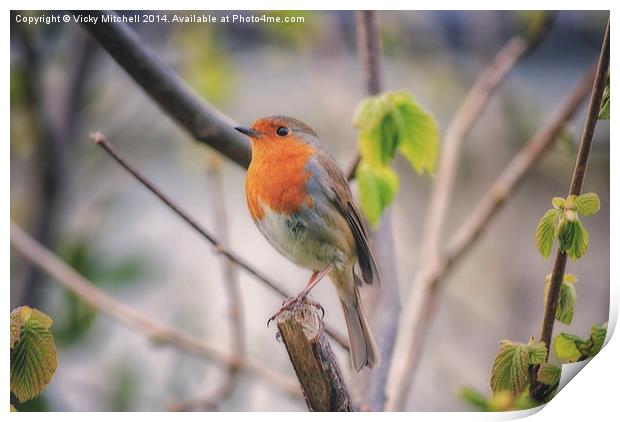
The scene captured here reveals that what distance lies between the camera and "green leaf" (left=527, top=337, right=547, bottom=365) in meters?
1.03

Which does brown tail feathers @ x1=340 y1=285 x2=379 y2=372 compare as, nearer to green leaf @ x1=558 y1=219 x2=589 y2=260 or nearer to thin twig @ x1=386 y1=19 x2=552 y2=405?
thin twig @ x1=386 y1=19 x2=552 y2=405

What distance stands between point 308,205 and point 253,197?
0.28ft

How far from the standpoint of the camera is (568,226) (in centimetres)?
99

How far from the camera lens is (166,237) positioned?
1522mm

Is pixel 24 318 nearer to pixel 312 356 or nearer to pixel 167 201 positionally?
pixel 167 201

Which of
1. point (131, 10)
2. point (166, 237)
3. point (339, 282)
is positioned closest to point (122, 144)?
point (166, 237)

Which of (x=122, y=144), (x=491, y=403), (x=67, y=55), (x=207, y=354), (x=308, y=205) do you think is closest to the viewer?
(x=491, y=403)

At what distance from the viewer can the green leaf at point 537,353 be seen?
3.37ft

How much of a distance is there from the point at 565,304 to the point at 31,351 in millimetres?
746

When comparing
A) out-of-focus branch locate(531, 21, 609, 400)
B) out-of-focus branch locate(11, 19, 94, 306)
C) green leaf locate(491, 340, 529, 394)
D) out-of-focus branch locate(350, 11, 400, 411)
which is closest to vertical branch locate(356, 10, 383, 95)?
out-of-focus branch locate(350, 11, 400, 411)

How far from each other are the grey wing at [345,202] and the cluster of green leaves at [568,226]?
0.93 feet

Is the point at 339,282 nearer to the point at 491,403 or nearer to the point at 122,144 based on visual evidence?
the point at 491,403

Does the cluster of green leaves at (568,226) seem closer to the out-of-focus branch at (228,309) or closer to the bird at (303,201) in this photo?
the bird at (303,201)

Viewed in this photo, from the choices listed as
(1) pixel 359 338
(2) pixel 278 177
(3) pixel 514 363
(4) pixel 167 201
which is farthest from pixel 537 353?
(4) pixel 167 201
